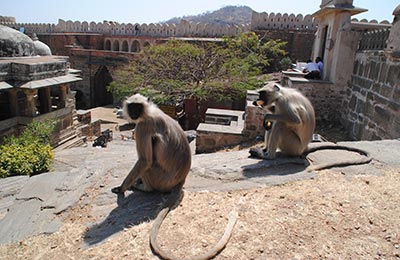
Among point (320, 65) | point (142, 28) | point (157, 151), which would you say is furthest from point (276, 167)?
point (142, 28)

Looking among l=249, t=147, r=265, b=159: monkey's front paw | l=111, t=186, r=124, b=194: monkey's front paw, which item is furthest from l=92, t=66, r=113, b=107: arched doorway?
l=111, t=186, r=124, b=194: monkey's front paw

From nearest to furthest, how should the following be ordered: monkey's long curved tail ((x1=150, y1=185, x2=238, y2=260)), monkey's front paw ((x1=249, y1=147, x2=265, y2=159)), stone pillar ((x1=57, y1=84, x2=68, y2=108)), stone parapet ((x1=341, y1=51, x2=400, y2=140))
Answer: monkey's long curved tail ((x1=150, y1=185, x2=238, y2=260)) < monkey's front paw ((x1=249, y1=147, x2=265, y2=159)) < stone parapet ((x1=341, y1=51, x2=400, y2=140)) < stone pillar ((x1=57, y1=84, x2=68, y2=108))

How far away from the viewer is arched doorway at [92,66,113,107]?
885 inches

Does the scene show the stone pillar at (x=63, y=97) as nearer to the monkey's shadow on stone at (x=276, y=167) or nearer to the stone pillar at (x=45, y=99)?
the stone pillar at (x=45, y=99)

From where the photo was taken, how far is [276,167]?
12.6 feet

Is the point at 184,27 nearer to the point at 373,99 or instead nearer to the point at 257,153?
the point at 373,99

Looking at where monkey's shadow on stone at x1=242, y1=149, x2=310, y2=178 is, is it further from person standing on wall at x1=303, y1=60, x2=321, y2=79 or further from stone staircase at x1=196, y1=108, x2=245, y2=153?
person standing on wall at x1=303, y1=60, x2=321, y2=79

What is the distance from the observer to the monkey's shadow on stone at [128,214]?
264cm

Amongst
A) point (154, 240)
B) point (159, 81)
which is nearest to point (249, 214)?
point (154, 240)

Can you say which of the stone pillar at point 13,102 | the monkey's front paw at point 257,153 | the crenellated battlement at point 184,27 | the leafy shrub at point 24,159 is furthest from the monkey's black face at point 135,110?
the crenellated battlement at point 184,27

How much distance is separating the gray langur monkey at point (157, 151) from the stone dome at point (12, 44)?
798 cm

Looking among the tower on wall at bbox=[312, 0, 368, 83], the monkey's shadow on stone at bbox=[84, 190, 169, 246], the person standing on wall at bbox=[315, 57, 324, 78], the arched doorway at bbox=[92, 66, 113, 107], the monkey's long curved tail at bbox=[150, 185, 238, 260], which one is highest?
the tower on wall at bbox=[312, 0, 368, 83]

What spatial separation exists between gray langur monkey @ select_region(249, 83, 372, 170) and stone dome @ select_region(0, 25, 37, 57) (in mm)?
8335

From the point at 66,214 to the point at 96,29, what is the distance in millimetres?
26988
